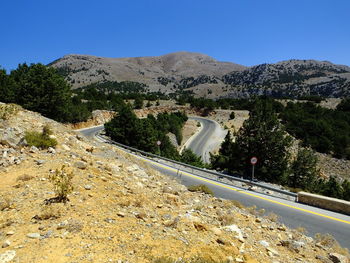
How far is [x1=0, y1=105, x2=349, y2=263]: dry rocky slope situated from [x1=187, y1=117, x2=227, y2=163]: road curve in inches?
1495

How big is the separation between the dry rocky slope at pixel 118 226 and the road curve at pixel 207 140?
38.0m

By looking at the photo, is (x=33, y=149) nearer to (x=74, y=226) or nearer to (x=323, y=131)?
(x=74, y=226)

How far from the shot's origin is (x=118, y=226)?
5.93 metres

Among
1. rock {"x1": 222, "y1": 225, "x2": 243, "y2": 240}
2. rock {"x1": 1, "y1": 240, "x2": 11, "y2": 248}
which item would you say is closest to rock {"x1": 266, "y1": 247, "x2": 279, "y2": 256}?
rock {"x1": 222, "y1": 225, "x2": 243, "y2": 240}

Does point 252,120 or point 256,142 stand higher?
point 252,120

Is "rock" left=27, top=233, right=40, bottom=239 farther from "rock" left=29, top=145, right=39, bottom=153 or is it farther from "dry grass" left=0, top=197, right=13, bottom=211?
"rock" left=29, top=145, right=39, bottom=153

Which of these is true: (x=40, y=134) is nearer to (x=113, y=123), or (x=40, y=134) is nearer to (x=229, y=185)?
(x=229, y=185)

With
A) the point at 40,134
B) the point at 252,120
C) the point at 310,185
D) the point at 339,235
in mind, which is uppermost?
the point at 252,120

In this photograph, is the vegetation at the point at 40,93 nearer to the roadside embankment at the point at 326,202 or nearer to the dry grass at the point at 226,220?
the dry grass at the point at 226,220

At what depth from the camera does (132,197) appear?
8.16 metres

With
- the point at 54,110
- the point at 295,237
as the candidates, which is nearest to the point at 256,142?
the point at 295,237

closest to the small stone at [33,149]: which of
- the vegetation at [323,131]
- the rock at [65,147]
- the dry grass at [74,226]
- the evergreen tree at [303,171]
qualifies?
the rock at [65,147]

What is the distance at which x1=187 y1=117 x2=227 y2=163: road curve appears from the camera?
51562 mm

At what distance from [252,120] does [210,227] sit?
69.3 feet
